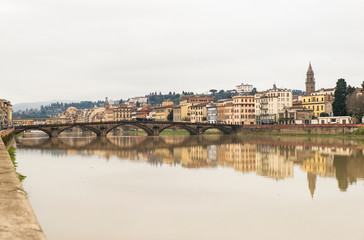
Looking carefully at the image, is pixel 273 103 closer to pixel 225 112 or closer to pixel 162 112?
pixel 225 112

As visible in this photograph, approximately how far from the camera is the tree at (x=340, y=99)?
285ft

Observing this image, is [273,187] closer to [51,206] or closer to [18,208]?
[51,206]

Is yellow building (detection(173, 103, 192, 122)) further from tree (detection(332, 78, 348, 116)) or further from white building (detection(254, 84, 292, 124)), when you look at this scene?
tree (detection(332, 78, 348, 116))

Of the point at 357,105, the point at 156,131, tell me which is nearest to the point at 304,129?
the point at 357,105

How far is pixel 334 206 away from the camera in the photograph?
18.1 metres

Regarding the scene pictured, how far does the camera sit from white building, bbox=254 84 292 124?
112 metres

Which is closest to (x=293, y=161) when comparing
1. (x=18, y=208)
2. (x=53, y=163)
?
(x=53, y=163)

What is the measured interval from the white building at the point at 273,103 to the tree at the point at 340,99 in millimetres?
21157

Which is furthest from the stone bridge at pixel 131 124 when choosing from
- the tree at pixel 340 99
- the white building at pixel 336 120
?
the tree at pixel 340 99

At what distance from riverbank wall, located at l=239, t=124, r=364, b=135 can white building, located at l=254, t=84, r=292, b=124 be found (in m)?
10.9

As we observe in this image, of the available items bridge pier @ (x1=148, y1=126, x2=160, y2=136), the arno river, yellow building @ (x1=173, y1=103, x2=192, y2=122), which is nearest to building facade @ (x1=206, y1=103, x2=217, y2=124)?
yellow building @ (x1=173, y1=103, x2=192, y2=122)

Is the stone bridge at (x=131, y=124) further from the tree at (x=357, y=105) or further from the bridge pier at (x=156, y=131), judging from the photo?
the tree at (x=357, y=105)

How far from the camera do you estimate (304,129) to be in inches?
3457

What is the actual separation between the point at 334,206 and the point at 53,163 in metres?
27.0
